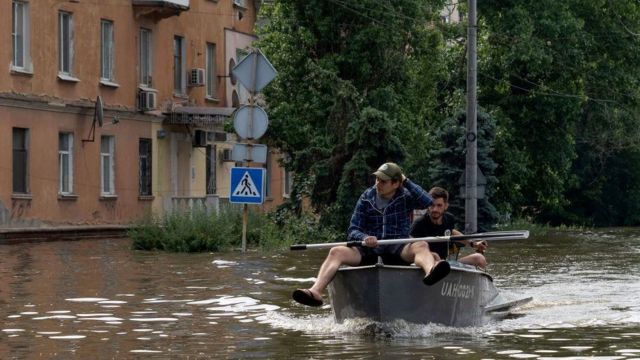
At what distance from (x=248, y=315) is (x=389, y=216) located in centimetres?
255

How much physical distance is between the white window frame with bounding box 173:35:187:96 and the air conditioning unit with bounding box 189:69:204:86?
0.20 m

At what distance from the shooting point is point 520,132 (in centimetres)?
5462

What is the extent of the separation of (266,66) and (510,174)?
83.9 feet

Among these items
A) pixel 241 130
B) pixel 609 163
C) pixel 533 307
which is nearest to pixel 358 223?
pixel 533 307

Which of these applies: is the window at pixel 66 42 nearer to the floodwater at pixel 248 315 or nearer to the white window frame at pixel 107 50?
the white window frame at pixel 107 50

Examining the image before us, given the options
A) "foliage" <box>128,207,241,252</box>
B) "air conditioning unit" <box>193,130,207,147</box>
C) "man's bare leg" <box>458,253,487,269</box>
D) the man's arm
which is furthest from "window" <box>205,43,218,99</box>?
the man's arm

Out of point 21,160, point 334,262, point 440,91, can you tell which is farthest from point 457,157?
point 334,262

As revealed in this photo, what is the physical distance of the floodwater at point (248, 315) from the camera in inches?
556

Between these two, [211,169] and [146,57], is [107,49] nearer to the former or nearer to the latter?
[146,57]

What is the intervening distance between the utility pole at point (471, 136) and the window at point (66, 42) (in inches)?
419

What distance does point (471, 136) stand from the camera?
42281mm

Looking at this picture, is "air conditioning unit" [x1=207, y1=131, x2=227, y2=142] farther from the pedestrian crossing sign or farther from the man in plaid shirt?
the man in plaid shirt

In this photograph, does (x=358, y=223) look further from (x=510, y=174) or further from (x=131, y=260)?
(x=510, y=174)

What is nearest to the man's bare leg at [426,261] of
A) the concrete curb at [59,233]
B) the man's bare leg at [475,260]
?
the man's bare leg at [475,260]
